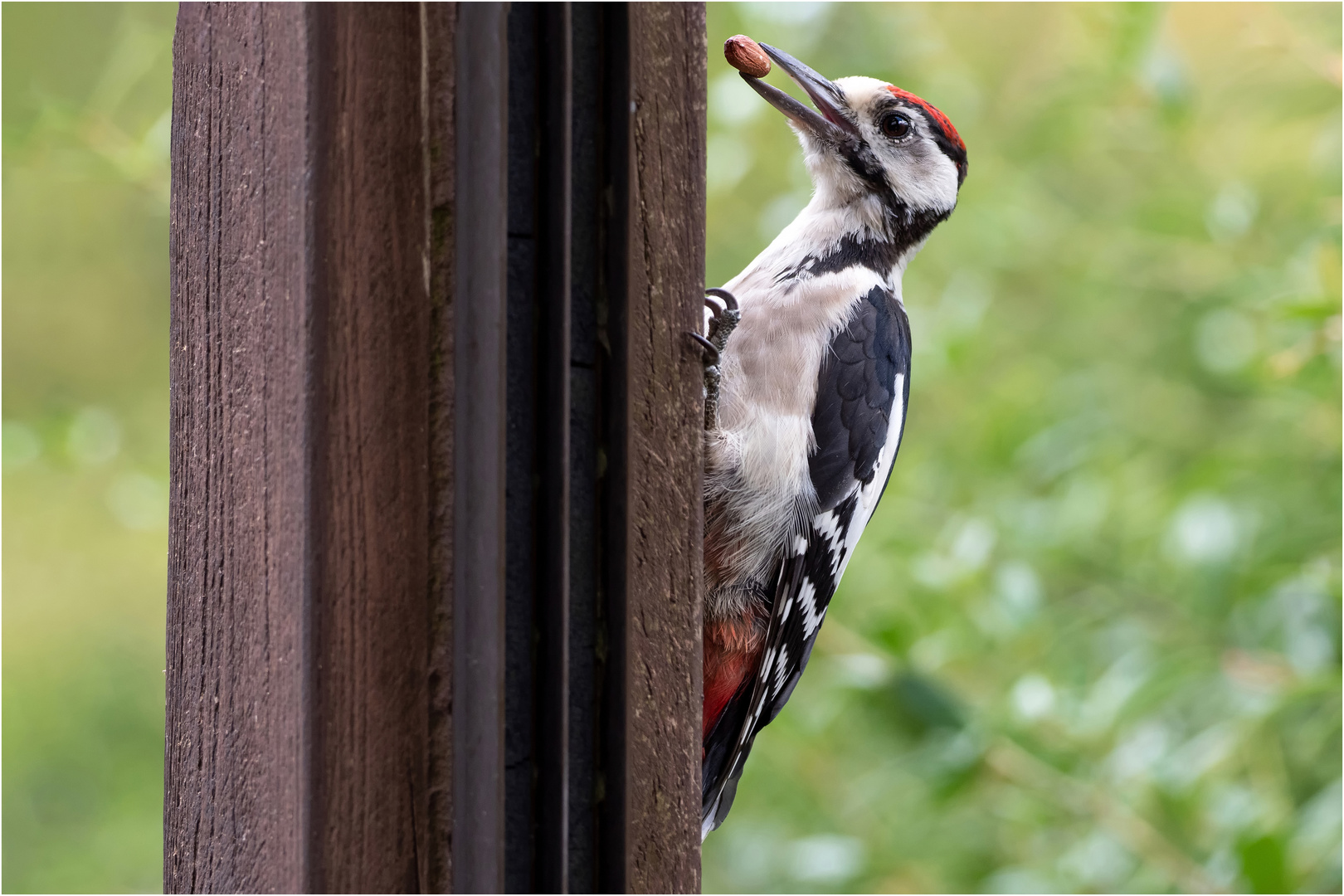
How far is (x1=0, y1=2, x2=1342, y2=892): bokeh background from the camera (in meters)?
1.94

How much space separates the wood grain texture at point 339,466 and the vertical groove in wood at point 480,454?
0.02 meters

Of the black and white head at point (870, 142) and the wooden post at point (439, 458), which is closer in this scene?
the wooden post at point (439, 458)

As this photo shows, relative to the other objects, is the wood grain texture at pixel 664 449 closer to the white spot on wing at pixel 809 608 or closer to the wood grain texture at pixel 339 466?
the wood grain texture at pixel 339 466

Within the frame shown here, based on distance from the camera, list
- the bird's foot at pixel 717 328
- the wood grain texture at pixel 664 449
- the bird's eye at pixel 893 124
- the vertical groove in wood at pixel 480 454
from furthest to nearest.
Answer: the bird's eye at pixel 893 124
the bird's foot at pixel 717 328
the wood grain texture at pixel 664 449
the vertical groove in wood at pixel 480 454

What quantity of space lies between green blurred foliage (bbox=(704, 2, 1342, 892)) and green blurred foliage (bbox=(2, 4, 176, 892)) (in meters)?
0.96

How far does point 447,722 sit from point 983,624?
1.54 m

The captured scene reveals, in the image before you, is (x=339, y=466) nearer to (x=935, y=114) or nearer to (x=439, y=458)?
(x=439, y=458)

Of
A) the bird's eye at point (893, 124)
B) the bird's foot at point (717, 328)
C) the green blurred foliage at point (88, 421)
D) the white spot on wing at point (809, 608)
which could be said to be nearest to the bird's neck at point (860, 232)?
the bird's eye at point (893, 124)

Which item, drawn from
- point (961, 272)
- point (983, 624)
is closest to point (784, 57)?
point (961, 272)

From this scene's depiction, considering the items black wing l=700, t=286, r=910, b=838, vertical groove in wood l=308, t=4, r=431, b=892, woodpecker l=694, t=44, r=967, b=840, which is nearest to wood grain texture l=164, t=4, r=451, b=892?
vertical groove in wood l=308, t=4, r=431, b=892

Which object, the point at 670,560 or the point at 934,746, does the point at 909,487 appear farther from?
the point at 670,560

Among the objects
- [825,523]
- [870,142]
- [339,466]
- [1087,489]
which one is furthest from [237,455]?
[1087,489]

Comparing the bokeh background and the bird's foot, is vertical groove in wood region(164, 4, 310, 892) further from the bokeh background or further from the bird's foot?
the bokeh background

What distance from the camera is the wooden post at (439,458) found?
0.75 m
